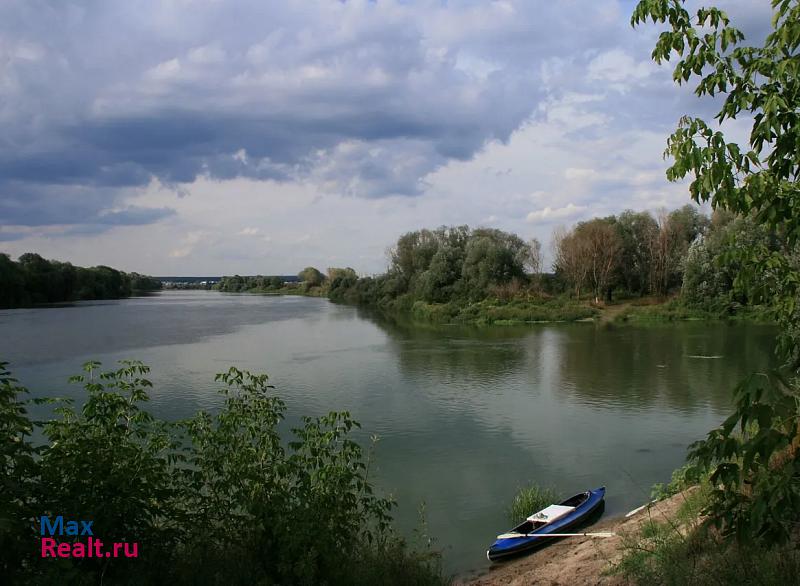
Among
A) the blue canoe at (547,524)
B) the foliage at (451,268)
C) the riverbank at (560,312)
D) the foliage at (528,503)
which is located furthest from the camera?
the foliage at (451,268)

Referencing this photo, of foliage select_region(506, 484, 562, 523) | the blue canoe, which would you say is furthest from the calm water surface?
the blue canoe

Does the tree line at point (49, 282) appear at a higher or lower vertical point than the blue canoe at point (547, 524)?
higher

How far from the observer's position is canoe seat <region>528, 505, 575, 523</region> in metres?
9.21

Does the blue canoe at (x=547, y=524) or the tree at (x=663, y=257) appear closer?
the blue canoe at (x=547, y=524)

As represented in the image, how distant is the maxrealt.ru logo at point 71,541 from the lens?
Answer: 452 centimetres

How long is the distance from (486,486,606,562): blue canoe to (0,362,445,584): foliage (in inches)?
106

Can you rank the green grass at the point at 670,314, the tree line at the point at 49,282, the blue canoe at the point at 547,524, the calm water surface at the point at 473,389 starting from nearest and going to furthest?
the blue canoe at the point at 547,524, the calm water surface at the point at 473,389, the green grass at the point at 670,314, the tree line at the point at 49,282

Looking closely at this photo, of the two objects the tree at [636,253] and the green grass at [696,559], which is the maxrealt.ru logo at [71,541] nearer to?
the green grass at [696,559]

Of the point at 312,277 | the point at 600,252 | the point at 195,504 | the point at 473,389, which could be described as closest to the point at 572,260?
the point at 600,252

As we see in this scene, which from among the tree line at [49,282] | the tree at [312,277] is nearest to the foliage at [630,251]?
the tree line at [49,282]

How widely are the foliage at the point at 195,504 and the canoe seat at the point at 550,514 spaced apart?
3467 millimetres

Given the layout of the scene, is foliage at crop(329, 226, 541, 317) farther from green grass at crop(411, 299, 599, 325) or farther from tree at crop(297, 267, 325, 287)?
tree at crop(297, 267, 325, 287)

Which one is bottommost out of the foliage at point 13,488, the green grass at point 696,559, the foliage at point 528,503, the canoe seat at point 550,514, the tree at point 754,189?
the foliage at point 528,503

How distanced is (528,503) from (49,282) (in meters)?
79.2
